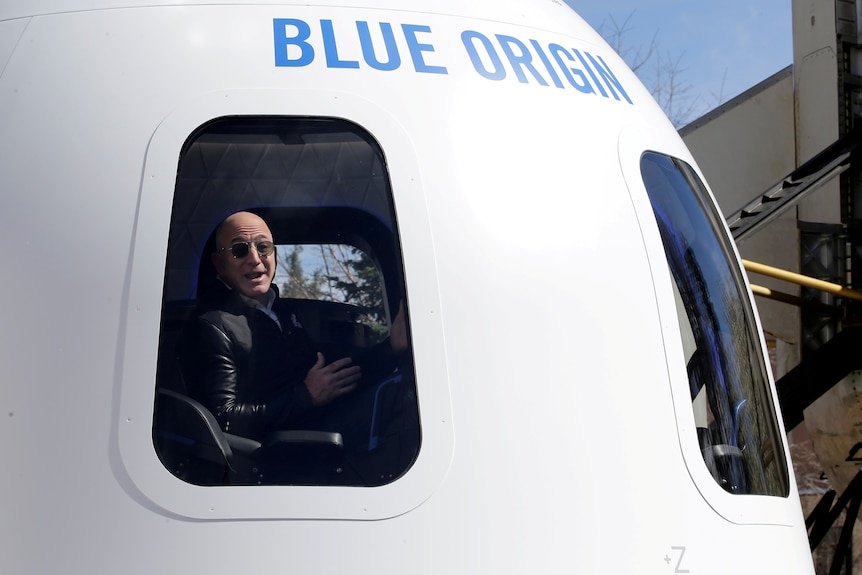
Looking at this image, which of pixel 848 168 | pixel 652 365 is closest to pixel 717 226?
pixel 652 365

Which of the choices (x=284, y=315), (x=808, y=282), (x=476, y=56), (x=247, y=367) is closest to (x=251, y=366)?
(x=247, y=367)

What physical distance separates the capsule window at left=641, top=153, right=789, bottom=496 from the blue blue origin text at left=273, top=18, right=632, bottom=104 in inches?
12.3

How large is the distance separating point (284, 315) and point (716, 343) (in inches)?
50.1

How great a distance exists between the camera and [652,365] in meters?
2.55

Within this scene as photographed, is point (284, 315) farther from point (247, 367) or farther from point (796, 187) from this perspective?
point (796, 187)

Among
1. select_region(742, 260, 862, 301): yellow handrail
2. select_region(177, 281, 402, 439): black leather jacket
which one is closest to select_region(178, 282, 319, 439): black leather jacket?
select_region(177, 281, 402, 439): black leather jacket

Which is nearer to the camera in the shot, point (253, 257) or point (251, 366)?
point (251, 366)

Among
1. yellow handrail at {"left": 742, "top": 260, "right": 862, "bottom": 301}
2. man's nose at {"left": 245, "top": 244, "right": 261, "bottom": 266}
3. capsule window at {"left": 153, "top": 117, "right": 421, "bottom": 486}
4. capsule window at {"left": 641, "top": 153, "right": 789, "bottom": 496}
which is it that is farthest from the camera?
yellow handrail at {"left": 742, "top": 260, "right": 862, "bottom": 301}

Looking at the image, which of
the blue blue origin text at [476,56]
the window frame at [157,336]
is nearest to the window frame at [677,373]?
the blue blue origin text at [476,56]

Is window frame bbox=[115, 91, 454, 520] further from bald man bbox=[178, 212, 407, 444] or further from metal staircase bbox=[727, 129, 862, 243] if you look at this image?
metal staircase bbox=[727, 129, 862, 243]

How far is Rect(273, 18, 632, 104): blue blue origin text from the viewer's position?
2580 mm

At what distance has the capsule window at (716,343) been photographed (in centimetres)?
275

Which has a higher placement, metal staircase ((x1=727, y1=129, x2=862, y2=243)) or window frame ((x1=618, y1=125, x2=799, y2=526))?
metal staircase ((x1=727, y1=129, x2=862, y2=243))

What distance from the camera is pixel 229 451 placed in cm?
232
